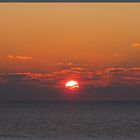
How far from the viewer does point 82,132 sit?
17.4 meters

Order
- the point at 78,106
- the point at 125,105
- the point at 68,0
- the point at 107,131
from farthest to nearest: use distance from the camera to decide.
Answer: the point at 125,105
the point at 78,106
the point at 107,131
the point at 68,0

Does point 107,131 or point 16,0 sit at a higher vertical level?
point 16,0

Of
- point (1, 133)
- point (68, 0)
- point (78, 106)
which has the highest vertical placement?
point (78, 106)

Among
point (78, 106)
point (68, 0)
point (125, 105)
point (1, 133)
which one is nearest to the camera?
point (68, 0)

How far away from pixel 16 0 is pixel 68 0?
136cm

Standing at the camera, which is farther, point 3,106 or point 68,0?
point 3,106

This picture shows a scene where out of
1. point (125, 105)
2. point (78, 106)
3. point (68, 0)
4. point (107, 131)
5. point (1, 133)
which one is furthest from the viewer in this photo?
point (125, 105)

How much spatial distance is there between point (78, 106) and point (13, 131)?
1913 cm

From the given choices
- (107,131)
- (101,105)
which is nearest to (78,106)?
(101,105)

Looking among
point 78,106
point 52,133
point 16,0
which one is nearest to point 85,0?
point 16,0

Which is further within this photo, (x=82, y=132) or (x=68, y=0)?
(x=82, y=132)

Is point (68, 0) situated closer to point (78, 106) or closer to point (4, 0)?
point (4, 0)

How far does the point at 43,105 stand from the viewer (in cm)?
3941

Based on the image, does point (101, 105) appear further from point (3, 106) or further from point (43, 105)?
point (3, 106)
